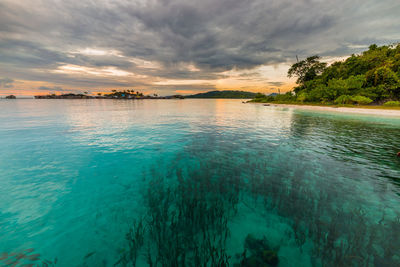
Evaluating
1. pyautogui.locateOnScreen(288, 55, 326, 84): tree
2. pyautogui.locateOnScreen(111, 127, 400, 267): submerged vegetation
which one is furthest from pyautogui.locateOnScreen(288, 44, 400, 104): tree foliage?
pyautogui.locateOnScreen(111, 127, 400, 267): submerged vegetation

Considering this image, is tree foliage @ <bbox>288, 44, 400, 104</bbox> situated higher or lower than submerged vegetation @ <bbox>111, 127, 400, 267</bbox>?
higher

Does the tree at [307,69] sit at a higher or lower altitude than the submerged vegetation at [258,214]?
higher

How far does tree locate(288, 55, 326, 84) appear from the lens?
10669cm

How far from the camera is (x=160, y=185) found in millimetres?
9008

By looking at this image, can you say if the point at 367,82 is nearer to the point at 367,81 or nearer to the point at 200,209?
the point at 367,81

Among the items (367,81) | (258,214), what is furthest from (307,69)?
(258,214)

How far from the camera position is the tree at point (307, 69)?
107 meters

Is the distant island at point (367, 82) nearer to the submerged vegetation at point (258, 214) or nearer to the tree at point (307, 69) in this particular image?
the tree at point (307, 69)

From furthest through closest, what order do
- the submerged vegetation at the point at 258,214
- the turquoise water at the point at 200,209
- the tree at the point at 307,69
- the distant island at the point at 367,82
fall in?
the tree at the point at 307,69 → the distant island at the point at 367,82 → the turquoise water at the point at 200,209 → the submerged vegetation at the point at 258,214

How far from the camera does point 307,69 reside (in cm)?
11175

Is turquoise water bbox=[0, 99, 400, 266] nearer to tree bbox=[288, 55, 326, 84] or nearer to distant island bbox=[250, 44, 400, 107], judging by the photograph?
distant island bbox=[250, 44, 400, 107]

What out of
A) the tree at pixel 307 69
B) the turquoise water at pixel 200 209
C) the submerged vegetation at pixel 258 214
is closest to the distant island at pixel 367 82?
the tree at pixel 307 69

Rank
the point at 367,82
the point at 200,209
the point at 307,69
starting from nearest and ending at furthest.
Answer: the point at 200,209 → the point at 367,82 → the point at 307,69

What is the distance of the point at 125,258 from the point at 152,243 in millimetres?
862
